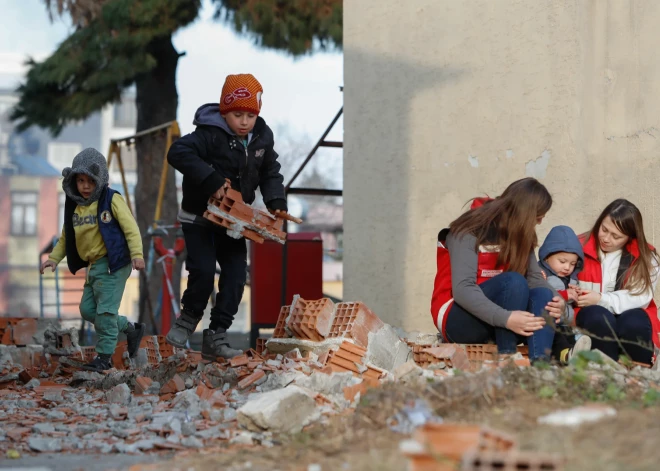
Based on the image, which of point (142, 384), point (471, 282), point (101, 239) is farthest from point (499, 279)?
point (101, 239)

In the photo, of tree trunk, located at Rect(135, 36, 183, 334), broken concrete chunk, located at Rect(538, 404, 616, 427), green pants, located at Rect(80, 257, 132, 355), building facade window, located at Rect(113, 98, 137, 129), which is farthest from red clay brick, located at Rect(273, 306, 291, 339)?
building facade window, located at Rect(113, 98, 137, 129)

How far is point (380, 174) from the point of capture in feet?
24.8

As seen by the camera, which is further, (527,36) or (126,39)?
(126,39)

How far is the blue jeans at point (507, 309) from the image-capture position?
5.10 meters

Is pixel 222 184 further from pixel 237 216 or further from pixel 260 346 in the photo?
pixel 260 346

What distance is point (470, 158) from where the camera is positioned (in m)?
7.27

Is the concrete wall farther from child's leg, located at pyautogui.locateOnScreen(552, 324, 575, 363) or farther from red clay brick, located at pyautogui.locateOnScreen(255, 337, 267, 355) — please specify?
child's leg, located at pyautogui.locateOnScreen(552, 324, 575, 363)

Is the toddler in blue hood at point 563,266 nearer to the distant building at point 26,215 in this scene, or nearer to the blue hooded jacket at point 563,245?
the blue hooded jacket at point 563,245

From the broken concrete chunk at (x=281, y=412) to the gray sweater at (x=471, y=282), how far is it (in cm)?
141

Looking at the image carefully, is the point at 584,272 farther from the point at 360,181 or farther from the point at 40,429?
the point at 40,429

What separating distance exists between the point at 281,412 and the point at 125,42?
401 inches

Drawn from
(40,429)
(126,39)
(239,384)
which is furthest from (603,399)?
(126,39)

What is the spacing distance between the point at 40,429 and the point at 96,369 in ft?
6.46

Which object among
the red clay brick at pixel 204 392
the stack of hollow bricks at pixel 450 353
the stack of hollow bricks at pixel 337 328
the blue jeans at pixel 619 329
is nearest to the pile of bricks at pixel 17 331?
the stack of hollow bricks at pixel 337 328
